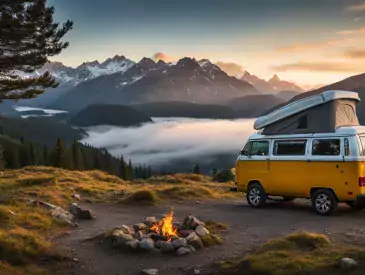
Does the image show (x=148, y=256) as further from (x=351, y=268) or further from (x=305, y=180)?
(x=305, y=180)

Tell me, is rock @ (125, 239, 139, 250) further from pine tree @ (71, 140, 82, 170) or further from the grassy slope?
pine tree @ (71, 140, 82, 170)

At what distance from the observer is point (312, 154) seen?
17547mm

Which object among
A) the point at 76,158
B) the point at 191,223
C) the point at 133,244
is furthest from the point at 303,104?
the point at 76,158

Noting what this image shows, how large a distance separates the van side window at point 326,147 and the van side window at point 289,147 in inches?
21.2

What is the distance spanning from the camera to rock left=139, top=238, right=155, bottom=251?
1272 centimetres

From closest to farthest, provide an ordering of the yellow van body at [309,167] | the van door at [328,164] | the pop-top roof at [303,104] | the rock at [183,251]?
1. the rock at [183,251]
2. the yellow van body at [309,167]
3. the van door at [328,164]
4. the pop-top roof at [303,104]

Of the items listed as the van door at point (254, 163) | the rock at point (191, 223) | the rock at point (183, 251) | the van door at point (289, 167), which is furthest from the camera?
the van door at point (254, 163)

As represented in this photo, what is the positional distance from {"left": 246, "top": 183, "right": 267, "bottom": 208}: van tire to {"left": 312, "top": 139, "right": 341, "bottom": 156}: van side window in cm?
349

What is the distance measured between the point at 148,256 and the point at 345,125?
10174 millimetres

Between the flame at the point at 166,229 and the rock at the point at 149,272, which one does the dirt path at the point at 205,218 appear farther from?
the flame at the point at 166,229

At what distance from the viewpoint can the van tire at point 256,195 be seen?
19938mm

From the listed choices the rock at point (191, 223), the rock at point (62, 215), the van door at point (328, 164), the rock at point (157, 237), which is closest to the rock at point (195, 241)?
the rock at point (157, 237)

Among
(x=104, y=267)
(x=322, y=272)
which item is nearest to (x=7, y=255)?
(x=104, y=267)

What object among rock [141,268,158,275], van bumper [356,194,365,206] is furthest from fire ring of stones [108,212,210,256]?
van bumper [356,194,365,206]
